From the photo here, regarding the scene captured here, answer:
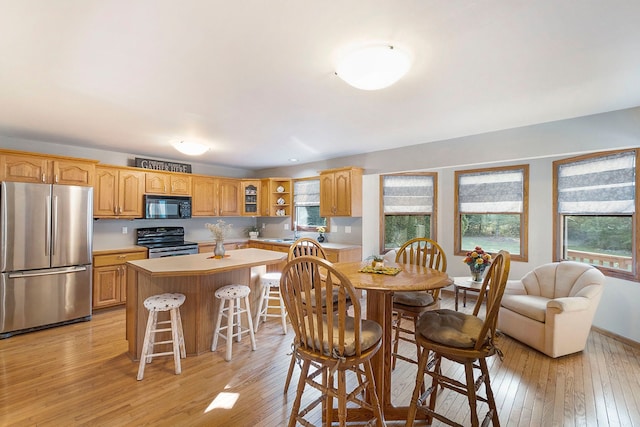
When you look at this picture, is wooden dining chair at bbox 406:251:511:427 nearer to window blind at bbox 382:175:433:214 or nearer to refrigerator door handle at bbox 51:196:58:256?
window blind at bbox 382:175:433:214

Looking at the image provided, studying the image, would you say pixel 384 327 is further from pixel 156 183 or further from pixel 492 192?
pixel 156 183

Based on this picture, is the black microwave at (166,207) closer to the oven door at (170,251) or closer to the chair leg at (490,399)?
the oven door at (170,251)

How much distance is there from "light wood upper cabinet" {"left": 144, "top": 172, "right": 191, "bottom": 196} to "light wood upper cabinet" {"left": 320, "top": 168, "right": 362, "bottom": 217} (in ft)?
8.18

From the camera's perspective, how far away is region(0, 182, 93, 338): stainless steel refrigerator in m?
3.33

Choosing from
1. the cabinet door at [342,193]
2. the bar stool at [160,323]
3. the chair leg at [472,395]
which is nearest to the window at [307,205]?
the cabinet door at [342,193]

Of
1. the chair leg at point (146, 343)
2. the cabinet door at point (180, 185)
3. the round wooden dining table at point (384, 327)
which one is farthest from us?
the cabinet door at point (180, 185)

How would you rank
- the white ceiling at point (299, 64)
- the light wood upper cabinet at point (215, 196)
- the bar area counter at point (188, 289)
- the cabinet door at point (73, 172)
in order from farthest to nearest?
the light wood upper cabinet at point (215, 196), the cabinet door at point (73, 172), the bar area counter at point (188, 289), the white ceiling at point (299, 64)

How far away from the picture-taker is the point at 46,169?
12.0ft

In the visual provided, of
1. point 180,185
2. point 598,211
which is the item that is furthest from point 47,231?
point 598,211

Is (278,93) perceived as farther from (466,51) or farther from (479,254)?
(479,254)

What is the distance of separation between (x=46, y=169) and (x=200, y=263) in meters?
2.62

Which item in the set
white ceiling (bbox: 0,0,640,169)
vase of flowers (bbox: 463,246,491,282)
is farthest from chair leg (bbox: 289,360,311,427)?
vase of flowers (bbox: 463,246,491,282)

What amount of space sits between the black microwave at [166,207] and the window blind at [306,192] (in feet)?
6.69

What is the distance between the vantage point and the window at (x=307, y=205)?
558 centimetres
